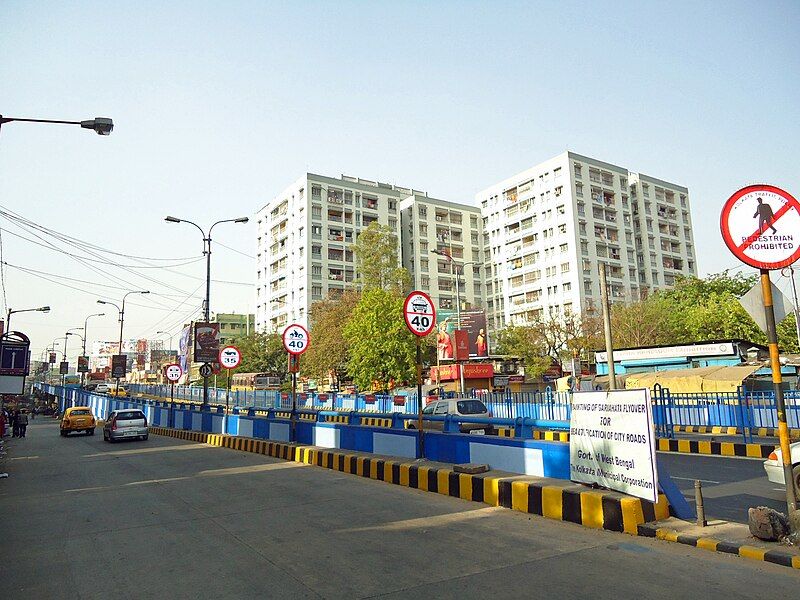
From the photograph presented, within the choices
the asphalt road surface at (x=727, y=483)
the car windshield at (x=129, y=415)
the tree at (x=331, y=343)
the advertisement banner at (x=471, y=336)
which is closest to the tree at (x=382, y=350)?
the advertisement banner at (x=471, y=336)

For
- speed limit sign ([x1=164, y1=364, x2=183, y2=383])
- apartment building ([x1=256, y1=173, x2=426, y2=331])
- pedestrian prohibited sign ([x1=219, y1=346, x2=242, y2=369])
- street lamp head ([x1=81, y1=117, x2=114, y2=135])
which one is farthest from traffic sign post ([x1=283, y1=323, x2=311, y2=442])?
apartment building ([x1=256, y1=173, x2=426, y2=331])

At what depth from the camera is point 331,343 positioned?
2127 inches

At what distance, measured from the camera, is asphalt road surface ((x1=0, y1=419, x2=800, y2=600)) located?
514 cm

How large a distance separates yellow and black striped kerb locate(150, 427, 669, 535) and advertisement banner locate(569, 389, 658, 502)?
21 cm

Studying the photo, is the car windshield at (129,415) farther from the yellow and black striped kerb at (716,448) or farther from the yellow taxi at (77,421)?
the yellow and black striped kerb at (716,448)

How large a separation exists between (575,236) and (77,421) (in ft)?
191

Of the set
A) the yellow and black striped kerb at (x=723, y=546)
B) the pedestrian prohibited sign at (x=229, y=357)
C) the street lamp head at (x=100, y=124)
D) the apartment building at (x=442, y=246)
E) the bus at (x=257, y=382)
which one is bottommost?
the yellow and black striped kerb at (x=723, y=546)

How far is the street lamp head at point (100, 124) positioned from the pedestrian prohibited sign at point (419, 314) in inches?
320

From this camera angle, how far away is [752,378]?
2620 centimetres

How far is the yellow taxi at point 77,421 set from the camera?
99.1 ft

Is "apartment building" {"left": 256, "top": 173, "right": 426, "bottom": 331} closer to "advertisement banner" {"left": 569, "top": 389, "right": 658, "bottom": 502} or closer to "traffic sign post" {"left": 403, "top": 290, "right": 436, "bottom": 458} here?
"traffic sign post" {"left": 403, "top": 290, "right": 436, "bottom": 458}

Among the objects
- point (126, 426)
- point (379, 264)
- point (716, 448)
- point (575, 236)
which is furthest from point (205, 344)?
point (575, 236)

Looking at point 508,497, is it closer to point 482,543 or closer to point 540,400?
point 482,543

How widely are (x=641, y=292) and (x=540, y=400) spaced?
53.6 metres
